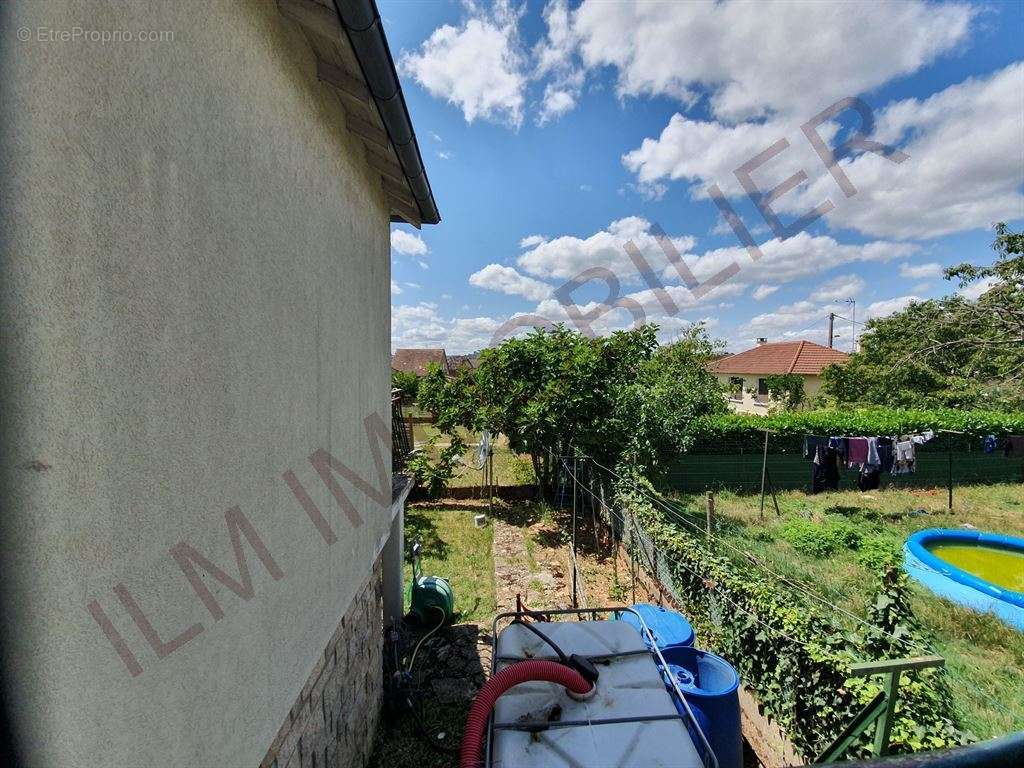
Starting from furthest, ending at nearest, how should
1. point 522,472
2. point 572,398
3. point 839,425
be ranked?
1. point 839,425
2. point 522,472
3. point 572,398

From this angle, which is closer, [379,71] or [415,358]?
[379,71]

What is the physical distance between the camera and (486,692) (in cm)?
277

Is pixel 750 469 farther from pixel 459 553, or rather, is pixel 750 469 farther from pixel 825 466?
pixel 459 553

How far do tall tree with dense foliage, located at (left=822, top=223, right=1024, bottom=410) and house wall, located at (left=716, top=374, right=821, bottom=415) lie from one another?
11.2m

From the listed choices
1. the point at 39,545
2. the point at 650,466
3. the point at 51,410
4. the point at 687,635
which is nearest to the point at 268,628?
the point at 39,545

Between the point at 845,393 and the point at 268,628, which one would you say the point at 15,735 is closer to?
the point at 268,628

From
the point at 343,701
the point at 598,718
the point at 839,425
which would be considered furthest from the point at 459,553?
the point at 839,425

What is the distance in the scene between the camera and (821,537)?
10.5m

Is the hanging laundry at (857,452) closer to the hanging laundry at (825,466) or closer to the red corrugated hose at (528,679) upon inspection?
the hanging laundry at (825,466)

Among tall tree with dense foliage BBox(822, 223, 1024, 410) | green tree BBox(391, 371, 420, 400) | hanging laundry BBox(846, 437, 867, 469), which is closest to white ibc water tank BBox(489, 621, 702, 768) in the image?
hanging laundry BBox(846, 437, 867, 469)

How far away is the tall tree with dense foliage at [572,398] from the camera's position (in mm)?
12000

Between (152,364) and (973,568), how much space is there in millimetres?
14696

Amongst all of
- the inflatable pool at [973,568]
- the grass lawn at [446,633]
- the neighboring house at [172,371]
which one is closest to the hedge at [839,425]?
the inflatable pool at [973,568]

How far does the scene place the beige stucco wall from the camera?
1.11 metres
